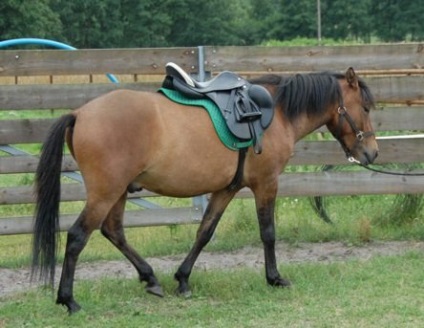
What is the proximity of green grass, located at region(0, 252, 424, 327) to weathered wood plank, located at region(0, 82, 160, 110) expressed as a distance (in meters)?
1.92

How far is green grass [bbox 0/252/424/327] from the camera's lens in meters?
5.47

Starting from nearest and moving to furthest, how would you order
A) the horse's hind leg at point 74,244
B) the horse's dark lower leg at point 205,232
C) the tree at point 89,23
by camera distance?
1. the horse's hind leg at point 74,244
2. the horse's dark lower leg at point 205,232
3. the tree at point 89,23

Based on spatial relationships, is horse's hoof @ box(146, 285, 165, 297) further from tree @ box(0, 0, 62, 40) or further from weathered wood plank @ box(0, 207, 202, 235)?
tree @ box(0, 0, 62, 40)

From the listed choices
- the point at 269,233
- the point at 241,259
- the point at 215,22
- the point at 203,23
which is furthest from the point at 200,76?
the point at 215,22

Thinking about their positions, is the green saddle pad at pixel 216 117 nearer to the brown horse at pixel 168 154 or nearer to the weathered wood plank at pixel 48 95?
the brown horse at pixel 168 154

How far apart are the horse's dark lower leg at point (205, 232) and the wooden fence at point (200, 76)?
1.51m

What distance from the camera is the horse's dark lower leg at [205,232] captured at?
6344 mm

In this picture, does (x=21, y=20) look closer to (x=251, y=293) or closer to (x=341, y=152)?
(x=341, y=152)

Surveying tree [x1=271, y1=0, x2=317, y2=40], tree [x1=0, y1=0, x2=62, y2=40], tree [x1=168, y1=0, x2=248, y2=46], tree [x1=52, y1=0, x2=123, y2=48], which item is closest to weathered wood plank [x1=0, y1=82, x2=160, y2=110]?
tree [x1=0, y1=0, x2=62, y2=40]

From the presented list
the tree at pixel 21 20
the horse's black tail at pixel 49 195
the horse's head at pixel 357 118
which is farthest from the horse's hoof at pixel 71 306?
the tree at pixel 21 20

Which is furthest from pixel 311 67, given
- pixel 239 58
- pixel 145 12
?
pixel 145 12

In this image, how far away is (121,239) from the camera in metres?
6.26

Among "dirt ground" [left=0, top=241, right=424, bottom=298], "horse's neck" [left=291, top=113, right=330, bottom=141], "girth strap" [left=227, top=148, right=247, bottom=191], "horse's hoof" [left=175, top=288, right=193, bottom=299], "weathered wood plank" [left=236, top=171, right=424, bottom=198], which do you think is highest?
"horse's neck" [left=291, top=113, right=330, bottom=141]

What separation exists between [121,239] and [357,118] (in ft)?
7.38
